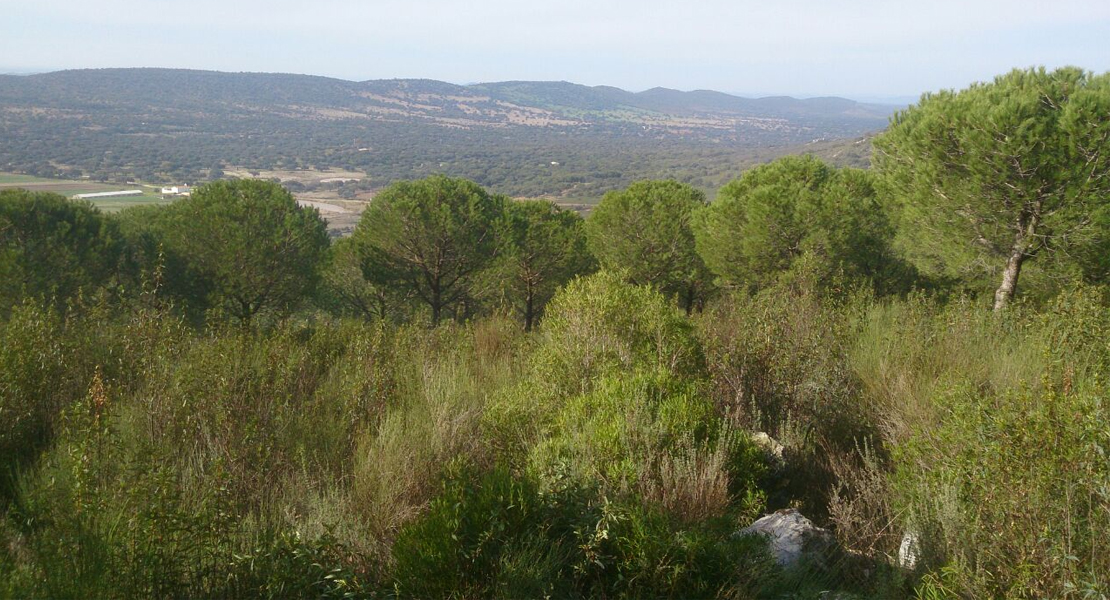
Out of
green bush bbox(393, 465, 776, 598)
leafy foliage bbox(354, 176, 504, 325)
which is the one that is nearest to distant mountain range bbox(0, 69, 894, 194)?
leafy foliage bbox(354, 176, 504, 325)

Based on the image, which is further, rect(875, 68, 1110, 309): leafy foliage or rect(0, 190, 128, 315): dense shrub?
rect(0, 190, 128, 315): dense shrub

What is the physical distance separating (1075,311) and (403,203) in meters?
14.5

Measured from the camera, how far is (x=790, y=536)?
3.68 metres

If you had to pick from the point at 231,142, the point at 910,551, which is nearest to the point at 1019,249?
the point at 910,551

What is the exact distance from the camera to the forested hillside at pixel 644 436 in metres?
2.89

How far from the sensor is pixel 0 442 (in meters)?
4.57

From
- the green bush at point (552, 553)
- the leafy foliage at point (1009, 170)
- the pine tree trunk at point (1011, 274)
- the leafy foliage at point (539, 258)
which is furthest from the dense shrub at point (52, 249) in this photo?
the pine tree trunk at point (1011, 274)

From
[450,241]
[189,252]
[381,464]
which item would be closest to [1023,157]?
[381,464]

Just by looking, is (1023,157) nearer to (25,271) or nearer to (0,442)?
(0,442)

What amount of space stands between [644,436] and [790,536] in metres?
0.99

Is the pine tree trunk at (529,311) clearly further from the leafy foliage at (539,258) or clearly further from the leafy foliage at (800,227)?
the leafy foliage at (800,227)

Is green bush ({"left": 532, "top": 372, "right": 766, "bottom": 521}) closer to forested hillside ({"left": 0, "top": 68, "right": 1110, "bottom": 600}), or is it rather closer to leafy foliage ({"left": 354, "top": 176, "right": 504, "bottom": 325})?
forested hillside ({"left": 0, "top": 68, "right": 1110, "bottom": 600})

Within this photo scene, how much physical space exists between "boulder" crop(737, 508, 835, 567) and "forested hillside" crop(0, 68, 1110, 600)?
0.08ft

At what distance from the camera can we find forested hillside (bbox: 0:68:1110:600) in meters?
2.89
